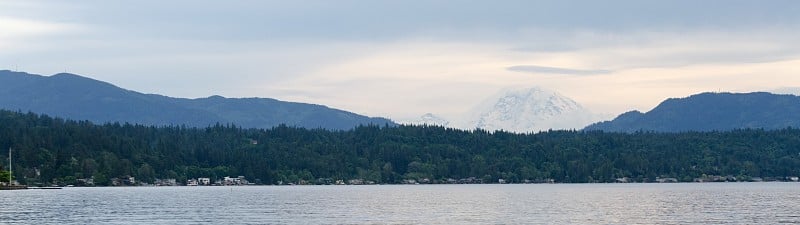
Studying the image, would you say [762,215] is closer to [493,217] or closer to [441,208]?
[493,217]

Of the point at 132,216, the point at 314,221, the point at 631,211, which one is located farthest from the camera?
the point at 631,211

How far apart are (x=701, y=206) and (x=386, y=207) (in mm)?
50323

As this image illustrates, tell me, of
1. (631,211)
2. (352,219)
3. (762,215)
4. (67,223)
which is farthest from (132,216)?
(762,215)

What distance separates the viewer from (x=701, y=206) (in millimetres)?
195250

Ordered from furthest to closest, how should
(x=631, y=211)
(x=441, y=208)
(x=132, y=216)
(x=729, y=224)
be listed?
(x=441, y=208) < (x=631, y=211) < (x=132, y=216) < (x=729, y=224)

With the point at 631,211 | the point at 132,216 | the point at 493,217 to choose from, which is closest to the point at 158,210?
the point at 132,216

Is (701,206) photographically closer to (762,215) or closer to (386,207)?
(762,215)

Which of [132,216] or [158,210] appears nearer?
[132,216]

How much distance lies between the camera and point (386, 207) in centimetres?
19750

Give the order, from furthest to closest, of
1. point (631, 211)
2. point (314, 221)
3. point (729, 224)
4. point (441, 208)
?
1. point (441, 208)
2. point (631, 211)
3. point (314, 221)
4. point (729, 224)

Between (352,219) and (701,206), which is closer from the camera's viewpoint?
(352,219)

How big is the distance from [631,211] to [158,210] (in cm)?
7015

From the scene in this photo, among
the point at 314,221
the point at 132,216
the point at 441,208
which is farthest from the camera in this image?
the point at 441,208

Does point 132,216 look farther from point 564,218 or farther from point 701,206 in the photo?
point 701,206
